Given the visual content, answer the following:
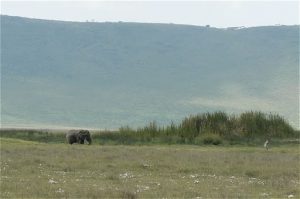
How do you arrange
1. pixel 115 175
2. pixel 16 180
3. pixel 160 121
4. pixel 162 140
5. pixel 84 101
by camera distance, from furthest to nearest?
pixel 84 101
pixel 160 121
pixel 162 140
pixel 115 175
pixel 16 180

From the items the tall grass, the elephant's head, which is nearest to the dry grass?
the elephant's head

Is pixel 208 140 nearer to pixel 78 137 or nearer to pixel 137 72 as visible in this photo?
pixel 78 137

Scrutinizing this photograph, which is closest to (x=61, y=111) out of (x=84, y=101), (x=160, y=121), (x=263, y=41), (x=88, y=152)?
(x=84, y=101)

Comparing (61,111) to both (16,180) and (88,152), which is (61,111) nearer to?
(88,152)

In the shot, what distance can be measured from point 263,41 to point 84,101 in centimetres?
2034

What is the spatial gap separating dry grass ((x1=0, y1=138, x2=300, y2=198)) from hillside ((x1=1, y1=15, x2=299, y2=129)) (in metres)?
30.9

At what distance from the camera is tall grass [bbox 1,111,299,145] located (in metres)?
28.7

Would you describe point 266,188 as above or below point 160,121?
below

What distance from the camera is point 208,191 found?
37.9 ft

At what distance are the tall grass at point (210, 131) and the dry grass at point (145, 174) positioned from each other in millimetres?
8158

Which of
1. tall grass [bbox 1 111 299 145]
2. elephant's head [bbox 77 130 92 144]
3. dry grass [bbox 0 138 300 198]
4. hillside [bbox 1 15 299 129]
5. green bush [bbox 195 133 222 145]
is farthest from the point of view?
hillside [bbox 1 15 299 129]

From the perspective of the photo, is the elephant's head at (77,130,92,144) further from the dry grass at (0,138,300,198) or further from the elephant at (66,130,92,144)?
the dry grass at (0,138,300,198)

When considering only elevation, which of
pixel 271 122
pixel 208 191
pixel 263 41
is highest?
pixel 263 41

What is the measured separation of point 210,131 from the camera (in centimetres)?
2933
